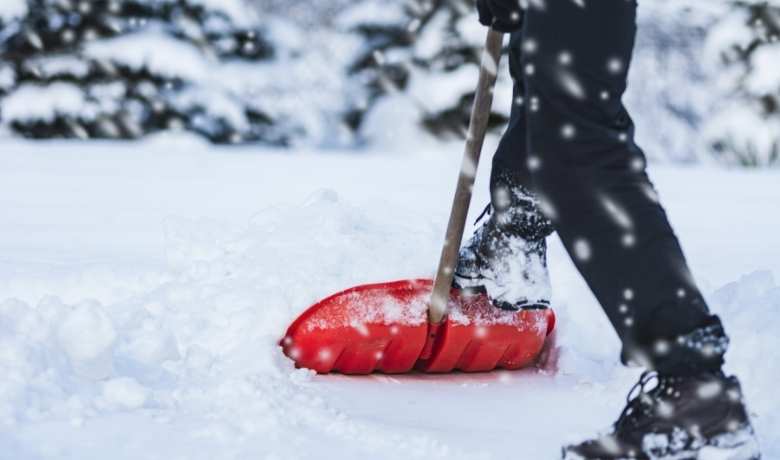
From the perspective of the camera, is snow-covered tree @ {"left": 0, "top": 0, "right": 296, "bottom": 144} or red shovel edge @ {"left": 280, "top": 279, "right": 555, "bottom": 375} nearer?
red shovel edge @ {"left": 280, "top": 279, "right": 555, "bottom": 375}

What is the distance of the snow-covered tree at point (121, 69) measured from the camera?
10.0 meters

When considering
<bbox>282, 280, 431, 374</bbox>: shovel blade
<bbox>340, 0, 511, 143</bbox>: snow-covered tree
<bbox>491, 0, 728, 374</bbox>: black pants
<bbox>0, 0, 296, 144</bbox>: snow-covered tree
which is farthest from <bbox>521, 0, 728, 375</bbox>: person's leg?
<bbox>340, 0, 511, 143</bbox>: snow-covered tree

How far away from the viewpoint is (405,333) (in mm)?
1902

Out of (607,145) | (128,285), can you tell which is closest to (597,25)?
(607,145)

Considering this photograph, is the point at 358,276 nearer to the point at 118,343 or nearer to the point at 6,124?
the point at 118,343

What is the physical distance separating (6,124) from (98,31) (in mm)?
1392

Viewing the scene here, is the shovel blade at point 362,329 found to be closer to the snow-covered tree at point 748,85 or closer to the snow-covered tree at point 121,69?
the snow-covered tree at point 121,69

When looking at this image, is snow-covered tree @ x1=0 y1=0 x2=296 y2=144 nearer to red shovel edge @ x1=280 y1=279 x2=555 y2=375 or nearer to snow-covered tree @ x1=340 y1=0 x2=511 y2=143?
snow-covered tree @ x1=340 y1=0 x2=511 y2=143

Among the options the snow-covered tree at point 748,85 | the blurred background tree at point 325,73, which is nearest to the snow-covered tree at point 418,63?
the blurred background tree at point 325,73

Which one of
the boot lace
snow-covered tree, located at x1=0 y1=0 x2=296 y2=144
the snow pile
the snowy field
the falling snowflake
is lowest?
snow-covered tree, located at x1=0 y1=0 x2=296 y2=144

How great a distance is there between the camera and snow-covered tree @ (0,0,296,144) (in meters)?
10.0

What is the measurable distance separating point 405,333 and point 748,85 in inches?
421

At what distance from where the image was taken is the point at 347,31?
Result: 12125 millimetres

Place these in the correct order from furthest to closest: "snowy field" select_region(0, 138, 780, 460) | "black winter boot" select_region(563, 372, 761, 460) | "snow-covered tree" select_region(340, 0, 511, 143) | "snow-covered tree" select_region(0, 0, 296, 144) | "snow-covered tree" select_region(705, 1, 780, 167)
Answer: "snow-covered tree" select_region(340, 0, 511, 143) → "snow-covered tree" select_region(705, 1, 780, 167) → "snow-covered tree" select_region(0, 0, 296, 144) → "snowy field" select_region(0, 138, 780, 460) → "black winter boot" select_region(563, 372, 761, 460)
